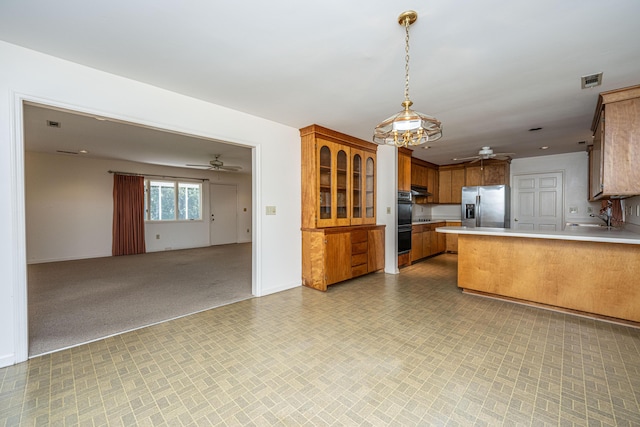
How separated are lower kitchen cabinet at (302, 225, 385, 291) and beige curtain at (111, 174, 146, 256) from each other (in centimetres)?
530

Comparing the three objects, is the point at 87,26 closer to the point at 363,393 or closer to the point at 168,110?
the point at 168,110

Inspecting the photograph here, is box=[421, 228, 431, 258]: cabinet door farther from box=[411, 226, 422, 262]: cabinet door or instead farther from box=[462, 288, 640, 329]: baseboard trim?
box=[462, 288, 640, 329]: baseboard trim

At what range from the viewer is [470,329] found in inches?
101

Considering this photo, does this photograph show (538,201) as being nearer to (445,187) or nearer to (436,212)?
(445,187)

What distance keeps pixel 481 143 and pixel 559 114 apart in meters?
1.53

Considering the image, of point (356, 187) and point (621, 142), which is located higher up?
point (621, 142)

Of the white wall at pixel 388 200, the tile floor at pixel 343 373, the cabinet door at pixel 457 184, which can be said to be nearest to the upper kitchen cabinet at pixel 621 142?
the tile floor at pixel 343 373

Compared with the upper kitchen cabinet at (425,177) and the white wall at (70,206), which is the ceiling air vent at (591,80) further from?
the white wall at (70,206)

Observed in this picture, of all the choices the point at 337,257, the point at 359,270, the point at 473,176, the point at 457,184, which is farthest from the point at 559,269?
the point at 457,184

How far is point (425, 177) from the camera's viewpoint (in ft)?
22.0

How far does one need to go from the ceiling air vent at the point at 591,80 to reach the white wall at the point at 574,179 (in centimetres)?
412

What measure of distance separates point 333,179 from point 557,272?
304 cm

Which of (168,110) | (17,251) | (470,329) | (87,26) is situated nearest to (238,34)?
(87,26)

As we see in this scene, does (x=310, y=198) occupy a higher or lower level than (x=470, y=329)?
higher
